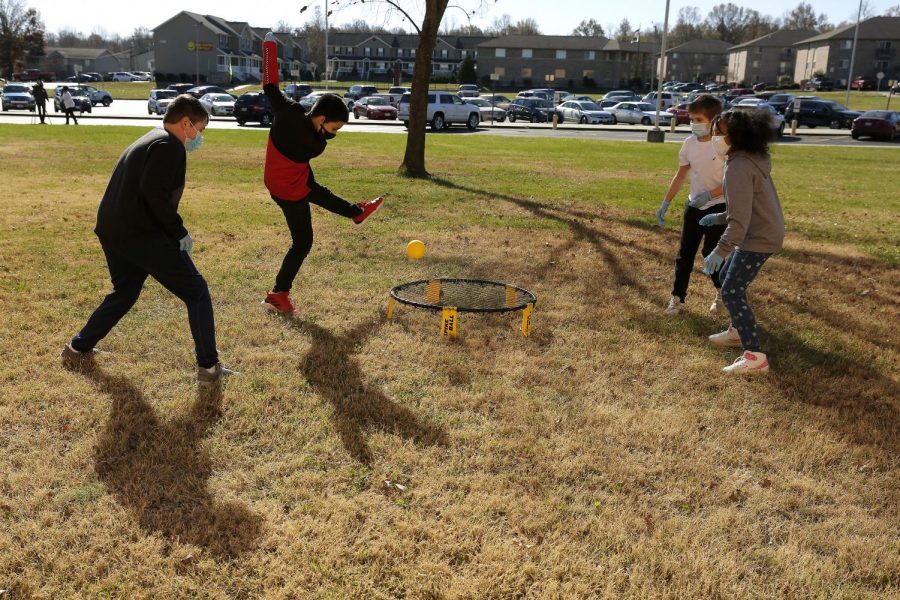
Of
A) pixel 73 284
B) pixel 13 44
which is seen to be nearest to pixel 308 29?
pixel 13 44

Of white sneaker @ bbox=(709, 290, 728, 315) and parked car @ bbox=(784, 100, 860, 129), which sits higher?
parked car @ bbox=(784, 100, 860, 129)

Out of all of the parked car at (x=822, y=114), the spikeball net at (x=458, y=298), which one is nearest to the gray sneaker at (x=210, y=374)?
the spikeball net at (x=458, y=298)

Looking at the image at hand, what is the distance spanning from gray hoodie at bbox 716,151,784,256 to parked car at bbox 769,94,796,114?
40932mm

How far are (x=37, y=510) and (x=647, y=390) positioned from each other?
385 cm

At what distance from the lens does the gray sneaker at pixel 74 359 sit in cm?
514

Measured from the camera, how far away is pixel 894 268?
30.0ft

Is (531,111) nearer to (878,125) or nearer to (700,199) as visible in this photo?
(878,125)

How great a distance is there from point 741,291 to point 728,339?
2.57ft

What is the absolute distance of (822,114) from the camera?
40594 mm

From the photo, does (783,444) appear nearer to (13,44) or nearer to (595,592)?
(595,592)

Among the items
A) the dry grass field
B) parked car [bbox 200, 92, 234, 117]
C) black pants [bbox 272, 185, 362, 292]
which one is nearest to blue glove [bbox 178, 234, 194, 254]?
the dry grass field

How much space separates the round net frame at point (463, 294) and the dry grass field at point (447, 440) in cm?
24

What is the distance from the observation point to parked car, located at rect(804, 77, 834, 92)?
8669cm

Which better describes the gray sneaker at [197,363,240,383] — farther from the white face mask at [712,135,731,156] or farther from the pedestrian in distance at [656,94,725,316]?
the pedestrian in distance at [656,94,725,316]
